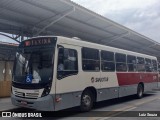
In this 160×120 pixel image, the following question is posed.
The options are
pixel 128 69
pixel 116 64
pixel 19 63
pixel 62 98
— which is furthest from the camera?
pixel 128 69

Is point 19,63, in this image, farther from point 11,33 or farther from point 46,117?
point 11,33

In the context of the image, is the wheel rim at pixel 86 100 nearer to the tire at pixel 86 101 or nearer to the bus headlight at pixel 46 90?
the tire at pixel 86 101

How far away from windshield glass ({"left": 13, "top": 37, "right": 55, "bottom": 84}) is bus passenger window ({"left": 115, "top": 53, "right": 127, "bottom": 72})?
17.5 feet

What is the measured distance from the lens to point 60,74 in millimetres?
9664

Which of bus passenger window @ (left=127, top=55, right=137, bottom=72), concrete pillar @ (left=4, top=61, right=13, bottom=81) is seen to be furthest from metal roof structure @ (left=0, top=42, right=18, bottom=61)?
bus passenger window @ (left=127, top=55, right=137, bottom=72)

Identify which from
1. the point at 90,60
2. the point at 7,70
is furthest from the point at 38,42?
the point at 7,70

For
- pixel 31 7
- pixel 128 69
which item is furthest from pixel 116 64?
pixel 31 7

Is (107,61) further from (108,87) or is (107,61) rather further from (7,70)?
(7,70)

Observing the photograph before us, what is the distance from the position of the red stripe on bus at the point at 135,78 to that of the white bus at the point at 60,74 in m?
1.06

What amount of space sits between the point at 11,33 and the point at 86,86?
11532mm

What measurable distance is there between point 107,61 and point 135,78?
3.82m

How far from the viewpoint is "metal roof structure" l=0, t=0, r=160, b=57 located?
15.9 m

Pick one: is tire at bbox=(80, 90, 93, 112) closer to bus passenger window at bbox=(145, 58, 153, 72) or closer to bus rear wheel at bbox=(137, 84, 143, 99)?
bus rear wheel at bbox=(137, 84, 143, 99)

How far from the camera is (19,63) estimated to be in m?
10.3
